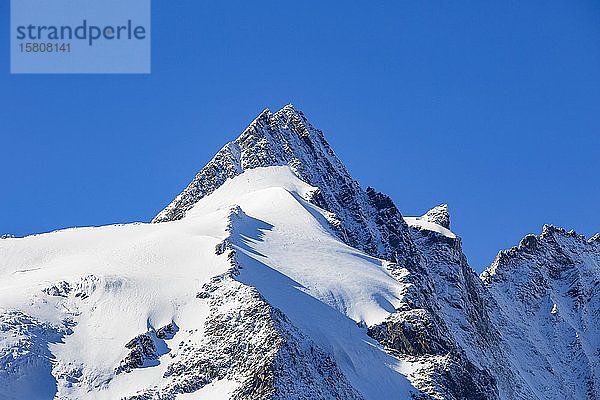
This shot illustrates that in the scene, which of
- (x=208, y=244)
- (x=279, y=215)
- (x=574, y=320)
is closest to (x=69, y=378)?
(x=208, y=244)

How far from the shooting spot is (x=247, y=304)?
248ft

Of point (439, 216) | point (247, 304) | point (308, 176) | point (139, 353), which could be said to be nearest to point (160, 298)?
point (139, 353)

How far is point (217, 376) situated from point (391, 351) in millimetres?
18733

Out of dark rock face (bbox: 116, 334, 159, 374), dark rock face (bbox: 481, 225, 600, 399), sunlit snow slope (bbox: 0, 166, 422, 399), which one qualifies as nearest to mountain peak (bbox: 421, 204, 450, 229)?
dark rock face (bbox: 481, 225, 600, 399)

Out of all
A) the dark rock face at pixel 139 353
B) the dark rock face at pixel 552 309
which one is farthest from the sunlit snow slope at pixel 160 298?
the dark rock face at pixel 552 309

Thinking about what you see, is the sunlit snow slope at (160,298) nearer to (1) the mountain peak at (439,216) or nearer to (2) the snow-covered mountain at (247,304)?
(2) the snow-covered mountain at (247,304)

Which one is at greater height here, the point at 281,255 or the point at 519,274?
the point at 519,274

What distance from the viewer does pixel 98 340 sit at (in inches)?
3022

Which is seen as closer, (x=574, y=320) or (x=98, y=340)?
(x=98, y=340)

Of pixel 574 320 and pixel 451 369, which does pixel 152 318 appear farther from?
pixel 574 320

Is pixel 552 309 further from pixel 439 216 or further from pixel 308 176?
pixel 308 176

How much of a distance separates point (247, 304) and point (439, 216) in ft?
294

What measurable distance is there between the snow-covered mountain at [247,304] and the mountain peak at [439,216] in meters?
22.5

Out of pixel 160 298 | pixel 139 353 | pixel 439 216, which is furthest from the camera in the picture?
pixel 439 216
